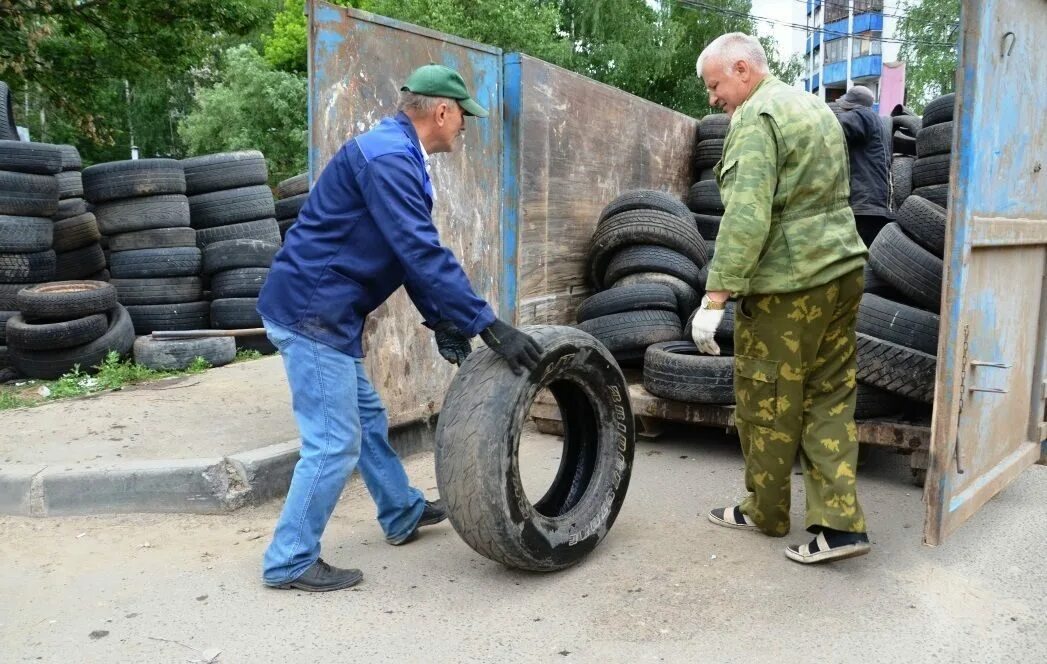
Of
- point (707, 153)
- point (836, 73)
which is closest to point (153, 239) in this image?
point (707, 153)

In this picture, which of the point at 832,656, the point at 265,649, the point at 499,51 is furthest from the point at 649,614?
the point at 499,51

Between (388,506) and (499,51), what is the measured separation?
310 centimetres

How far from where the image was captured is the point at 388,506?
3.80 metres

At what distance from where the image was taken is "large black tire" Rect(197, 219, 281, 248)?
28.7 feet

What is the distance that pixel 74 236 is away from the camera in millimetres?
8328

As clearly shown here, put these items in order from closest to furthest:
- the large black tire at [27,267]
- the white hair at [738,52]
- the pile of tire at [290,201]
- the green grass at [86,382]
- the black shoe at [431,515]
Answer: the white hair at [738,52], the black shoe at [431,515], the green grass at [86,382], the large black tire at [27,267], the pile of tire at [290,201]

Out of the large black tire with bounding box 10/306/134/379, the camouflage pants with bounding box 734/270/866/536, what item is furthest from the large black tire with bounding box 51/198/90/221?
the camouflage pants with bounding box 734/270/866/536

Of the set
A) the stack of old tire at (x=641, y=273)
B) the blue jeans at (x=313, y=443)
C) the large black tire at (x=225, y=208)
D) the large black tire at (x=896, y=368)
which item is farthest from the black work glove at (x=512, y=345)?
the large black tire at (x=225, y=208)

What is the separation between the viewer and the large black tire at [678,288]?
593 centimetres

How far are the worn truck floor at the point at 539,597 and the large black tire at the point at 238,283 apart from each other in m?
4.30

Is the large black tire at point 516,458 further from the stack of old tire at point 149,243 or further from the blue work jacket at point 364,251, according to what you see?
the stack of old tire at point 149,243

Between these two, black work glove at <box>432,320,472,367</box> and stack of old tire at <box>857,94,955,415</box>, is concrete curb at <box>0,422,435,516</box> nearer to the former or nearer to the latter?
black work glove at <box>432,320,472,367</box>

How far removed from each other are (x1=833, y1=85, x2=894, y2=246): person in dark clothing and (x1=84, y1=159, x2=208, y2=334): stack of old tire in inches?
239

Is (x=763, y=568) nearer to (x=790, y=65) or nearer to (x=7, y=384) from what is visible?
(x=7, y=384)
